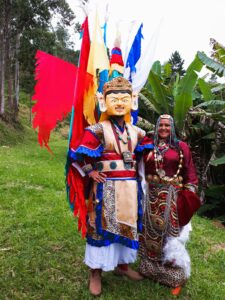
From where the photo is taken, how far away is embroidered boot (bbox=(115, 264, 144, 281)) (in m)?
3.65

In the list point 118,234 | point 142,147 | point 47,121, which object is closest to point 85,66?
point 47,121

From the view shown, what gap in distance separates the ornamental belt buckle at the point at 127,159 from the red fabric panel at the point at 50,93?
0.65 m

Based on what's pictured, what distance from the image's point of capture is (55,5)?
739 inches

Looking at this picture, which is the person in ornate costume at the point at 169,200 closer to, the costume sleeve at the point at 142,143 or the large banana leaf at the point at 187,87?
the costume sleeve at the point at 142,143

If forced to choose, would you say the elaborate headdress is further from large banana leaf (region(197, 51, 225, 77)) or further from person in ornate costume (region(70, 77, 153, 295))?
large banana leaf (region(197, 51, 225, 77))

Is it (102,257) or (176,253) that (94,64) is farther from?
(176,253)

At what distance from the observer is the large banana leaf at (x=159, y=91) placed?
6.50 m

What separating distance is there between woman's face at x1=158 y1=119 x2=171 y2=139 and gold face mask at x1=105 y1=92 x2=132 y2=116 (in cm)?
39

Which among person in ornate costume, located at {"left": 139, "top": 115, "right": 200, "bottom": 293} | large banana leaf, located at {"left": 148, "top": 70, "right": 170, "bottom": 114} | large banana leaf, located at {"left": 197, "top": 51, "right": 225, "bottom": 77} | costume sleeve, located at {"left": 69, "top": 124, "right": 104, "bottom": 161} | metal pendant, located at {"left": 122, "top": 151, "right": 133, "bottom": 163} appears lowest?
person in ornate costume, located at {"left": 139, "top": 115, "right": 200, "bottom": 293}

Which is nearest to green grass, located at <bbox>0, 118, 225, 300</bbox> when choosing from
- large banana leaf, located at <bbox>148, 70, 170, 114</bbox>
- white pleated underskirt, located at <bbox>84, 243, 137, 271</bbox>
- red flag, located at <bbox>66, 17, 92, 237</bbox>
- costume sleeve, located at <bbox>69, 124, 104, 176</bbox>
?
white pleated underskirt, located at <bbox>84, 243, 137, 271</bbox>

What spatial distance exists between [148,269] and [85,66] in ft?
6.77

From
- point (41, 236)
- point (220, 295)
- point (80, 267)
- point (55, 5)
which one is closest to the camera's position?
point (220, 295)

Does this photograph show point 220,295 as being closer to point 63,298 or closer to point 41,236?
point 63,298

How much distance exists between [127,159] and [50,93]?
91 cm
